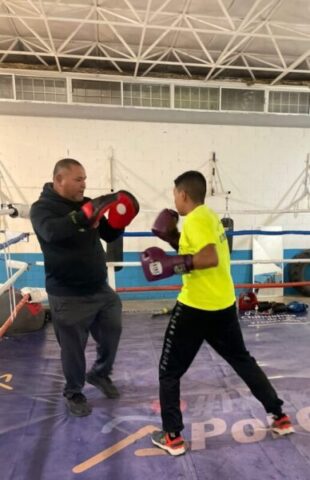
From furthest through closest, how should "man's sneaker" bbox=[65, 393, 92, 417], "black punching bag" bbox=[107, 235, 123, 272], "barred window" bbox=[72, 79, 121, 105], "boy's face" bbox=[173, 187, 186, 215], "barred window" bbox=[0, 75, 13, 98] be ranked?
"barred window" bbox=[72, 79, 121, 105]
"barred window" bbox=[0, 75, 13, 98]
"black punching bag" bbox=[107, 235, 123, 272]
"man's sneaker" bbox=[65, 393, 92, 417]
"boy's face" bbox=[173, 187, 186, 215]

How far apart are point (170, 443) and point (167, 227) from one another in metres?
0.95

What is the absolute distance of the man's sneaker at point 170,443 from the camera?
154 cm

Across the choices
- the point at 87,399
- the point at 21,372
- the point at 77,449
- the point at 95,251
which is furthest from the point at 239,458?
the point at 21,372

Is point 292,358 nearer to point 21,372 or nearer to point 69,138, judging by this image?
point 21,372

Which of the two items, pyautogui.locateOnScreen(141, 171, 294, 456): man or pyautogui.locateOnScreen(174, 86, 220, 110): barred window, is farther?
pyautogui.locateOnScreen(174, 86, 220, 110): barred window

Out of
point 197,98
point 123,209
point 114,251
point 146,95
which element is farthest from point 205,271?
point 197,98

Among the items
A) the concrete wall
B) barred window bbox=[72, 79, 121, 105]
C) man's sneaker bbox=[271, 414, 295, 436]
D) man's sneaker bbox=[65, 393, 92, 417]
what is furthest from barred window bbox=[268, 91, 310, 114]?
man's sneaker bbox=[65, 393, 92, 417]

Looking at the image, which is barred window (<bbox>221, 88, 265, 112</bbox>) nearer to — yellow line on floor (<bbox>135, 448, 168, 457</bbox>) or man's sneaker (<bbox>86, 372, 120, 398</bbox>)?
man's sneaker (<bbox>86, 372, 120, 398</bbox>)

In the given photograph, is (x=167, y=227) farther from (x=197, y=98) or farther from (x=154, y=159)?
(x=197, y=98)

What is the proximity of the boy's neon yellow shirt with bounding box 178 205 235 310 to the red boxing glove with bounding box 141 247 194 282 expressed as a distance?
65 mm

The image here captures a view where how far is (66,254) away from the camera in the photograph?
71.9 inches

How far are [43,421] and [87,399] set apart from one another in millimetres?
293

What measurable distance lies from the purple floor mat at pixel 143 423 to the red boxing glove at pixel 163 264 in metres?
0.77

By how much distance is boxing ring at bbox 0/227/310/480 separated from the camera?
4.80 ft
